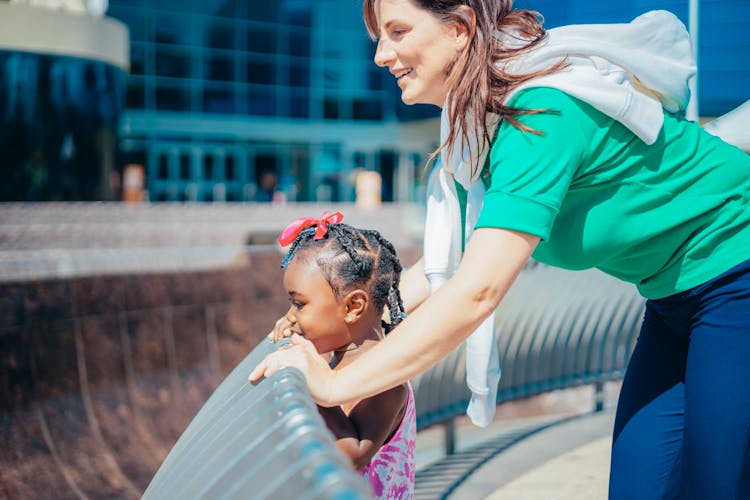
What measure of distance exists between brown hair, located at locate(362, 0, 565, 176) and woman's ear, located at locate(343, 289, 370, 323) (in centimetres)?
44

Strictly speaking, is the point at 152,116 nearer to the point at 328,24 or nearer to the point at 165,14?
the point at 165,14

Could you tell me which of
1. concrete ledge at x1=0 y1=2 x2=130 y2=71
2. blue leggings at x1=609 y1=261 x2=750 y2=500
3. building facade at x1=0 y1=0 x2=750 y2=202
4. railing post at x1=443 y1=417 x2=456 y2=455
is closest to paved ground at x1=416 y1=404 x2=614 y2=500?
railing post at x1=443 y1=417 x2=456 y2=455

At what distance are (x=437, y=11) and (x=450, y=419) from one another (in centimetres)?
372

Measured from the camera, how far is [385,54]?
2.02m

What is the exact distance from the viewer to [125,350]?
335 inches

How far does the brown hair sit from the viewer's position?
1884 millimetres

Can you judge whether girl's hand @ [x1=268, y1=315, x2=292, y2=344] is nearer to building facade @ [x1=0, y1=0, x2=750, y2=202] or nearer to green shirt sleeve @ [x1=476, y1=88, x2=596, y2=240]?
green shirt sleeve @ [x1=476, y1=88, x2=596, y2=240]

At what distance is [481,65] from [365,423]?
852mm

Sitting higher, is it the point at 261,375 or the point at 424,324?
the point at 424,324

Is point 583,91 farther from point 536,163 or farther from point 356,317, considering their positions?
point 356,317

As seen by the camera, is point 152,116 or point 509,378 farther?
point 152,116

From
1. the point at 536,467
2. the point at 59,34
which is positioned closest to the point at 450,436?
the point at 536,467

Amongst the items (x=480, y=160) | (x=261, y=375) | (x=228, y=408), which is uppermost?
(x=480, y=160)

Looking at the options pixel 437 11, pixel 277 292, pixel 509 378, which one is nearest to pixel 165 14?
pixel 277 292
